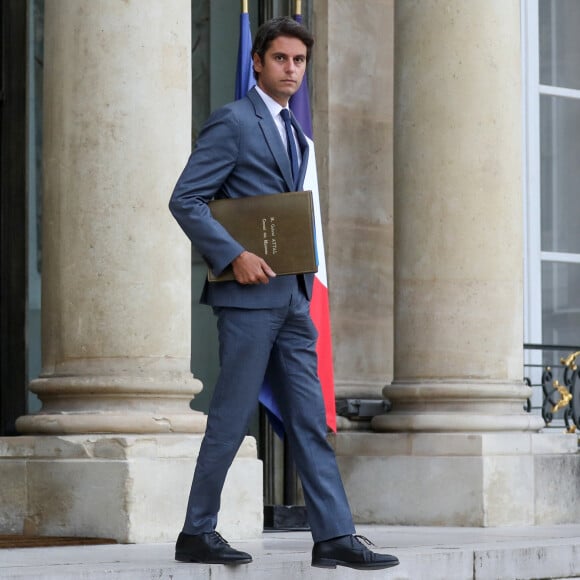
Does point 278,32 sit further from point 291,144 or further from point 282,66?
point 291,144

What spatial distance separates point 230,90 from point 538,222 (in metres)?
2.74

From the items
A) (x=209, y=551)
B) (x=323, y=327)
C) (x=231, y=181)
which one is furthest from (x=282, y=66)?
(x=323, y=327)

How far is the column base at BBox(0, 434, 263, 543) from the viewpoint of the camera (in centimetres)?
855

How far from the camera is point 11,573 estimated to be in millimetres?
6414

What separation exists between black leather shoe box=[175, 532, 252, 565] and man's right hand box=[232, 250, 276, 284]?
106 centimetres

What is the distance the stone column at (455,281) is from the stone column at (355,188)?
63 centimetres

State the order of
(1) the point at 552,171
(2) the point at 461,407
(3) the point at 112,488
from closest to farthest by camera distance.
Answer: (3) the point at 112,488 < (2) the point at 461,407 < (1) the point at 552,171

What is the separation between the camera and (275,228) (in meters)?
6.65

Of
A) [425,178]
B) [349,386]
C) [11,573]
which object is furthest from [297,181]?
[349,386]

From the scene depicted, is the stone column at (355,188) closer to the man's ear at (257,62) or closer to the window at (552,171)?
the window at (552,171)

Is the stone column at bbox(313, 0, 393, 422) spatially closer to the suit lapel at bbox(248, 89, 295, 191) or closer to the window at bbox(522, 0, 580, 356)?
the window at bbox(522, 0, 580, 356)

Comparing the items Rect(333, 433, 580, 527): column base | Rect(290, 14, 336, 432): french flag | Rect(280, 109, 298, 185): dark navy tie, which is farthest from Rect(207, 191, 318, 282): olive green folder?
Rect(333, 433, 580, 527): column base

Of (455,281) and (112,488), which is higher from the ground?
(455,281)

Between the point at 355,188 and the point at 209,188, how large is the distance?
5317mm
